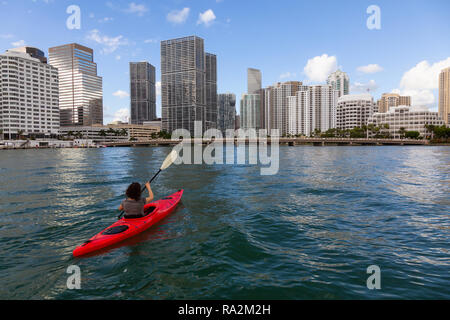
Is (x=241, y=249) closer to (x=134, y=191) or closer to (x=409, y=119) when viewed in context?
(x=134, y=191)

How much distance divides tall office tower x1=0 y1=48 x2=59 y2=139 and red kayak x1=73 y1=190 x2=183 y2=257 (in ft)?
596

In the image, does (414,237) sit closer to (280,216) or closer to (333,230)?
(333,230)

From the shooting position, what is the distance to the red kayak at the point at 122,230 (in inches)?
300

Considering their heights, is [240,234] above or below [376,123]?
below

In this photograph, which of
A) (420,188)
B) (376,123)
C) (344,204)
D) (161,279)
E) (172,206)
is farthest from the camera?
(376,123)

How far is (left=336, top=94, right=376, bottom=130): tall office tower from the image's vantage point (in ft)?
613

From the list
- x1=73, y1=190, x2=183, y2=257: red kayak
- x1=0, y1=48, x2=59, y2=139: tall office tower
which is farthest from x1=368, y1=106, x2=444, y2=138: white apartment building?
x1=0, y1=48, x2=59, y2=139: tall office tower

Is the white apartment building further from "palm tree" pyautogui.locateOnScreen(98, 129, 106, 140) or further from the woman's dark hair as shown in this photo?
the woman's dark hair

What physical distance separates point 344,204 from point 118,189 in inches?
563

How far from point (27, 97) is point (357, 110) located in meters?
217

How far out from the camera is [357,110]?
614ft

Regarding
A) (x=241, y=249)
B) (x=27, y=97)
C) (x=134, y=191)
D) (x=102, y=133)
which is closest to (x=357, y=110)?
(x=102, y=133)
